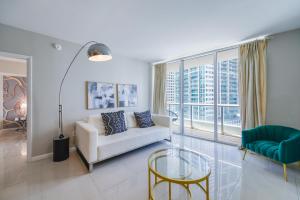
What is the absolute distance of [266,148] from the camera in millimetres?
2082

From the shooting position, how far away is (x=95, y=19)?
207 cm

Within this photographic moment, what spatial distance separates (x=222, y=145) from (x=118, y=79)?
3.21m

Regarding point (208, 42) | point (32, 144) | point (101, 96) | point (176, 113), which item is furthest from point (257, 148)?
point (32, 144)

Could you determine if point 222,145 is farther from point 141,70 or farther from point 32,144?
point 32,144

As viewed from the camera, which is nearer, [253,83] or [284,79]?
[284,79]

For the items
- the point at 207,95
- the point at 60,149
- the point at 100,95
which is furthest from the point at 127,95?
the point at 207,95

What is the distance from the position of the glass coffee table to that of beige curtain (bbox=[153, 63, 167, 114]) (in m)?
2.33

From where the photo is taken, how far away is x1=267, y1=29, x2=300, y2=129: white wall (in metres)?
2.37

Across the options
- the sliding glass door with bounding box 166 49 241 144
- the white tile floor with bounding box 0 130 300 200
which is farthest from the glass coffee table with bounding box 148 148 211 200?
the sliding glass door with bounding box 166 49 241 144

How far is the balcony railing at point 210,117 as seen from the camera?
385 centimetres

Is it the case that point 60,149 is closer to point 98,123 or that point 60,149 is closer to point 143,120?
point 98,123

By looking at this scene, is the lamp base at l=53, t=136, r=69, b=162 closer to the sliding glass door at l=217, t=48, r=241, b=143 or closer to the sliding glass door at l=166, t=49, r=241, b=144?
the sliding glass door at l=166, t=49, r=241, b=144

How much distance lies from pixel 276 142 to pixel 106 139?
3.08m

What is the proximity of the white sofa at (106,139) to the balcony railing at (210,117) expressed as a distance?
1.35 metres
